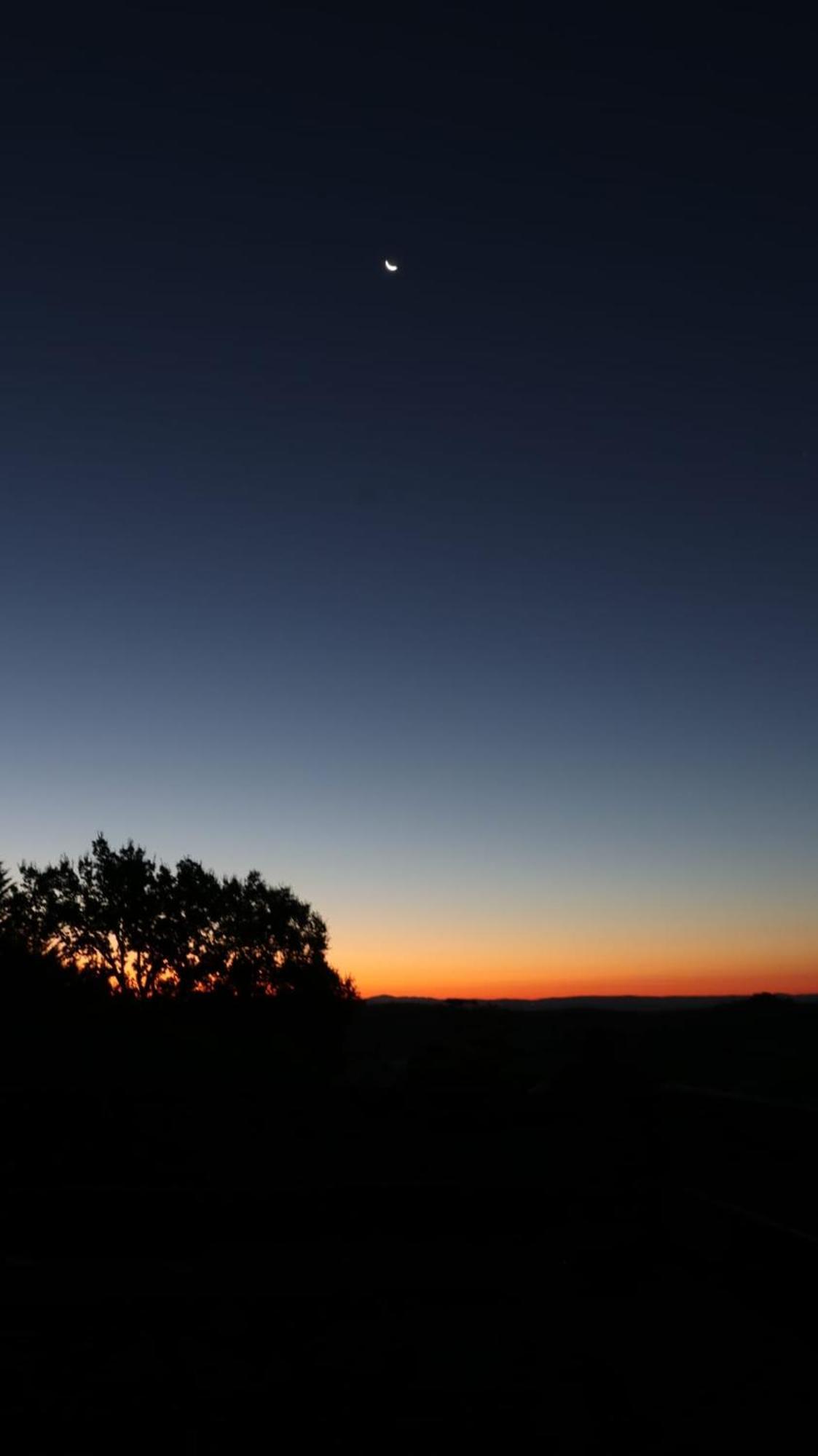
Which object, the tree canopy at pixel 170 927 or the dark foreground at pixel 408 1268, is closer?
the dark foreground at pixel 408 1268

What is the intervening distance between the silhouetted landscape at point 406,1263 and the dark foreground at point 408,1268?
17mm

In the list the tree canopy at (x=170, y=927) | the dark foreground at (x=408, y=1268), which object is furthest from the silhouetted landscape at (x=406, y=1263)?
the tree canopy at (x=170, y=927)

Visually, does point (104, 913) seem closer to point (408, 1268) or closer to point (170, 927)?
point (170, 927)

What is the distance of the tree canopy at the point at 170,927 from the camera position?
138 feet

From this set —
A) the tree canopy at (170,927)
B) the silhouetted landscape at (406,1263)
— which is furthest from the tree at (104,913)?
the silhouetted landscape at (406,1263)

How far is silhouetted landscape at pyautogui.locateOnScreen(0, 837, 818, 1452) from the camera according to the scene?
361 cm

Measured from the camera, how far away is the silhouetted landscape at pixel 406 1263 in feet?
11.8

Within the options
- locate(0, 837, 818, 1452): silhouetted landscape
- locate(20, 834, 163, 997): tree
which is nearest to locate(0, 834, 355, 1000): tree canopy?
locate(20, 834, 163, 997): tree

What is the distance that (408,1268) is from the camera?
17.0ft

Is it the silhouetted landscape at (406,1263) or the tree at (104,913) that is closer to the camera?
the silhouetted landscape at (406,1263)

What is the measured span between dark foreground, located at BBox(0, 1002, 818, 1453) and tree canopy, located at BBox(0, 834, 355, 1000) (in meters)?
33.7

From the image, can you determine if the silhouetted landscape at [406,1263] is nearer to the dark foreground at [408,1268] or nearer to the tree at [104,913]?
the dark foreground at [408,1268]

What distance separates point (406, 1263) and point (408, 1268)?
106 mm

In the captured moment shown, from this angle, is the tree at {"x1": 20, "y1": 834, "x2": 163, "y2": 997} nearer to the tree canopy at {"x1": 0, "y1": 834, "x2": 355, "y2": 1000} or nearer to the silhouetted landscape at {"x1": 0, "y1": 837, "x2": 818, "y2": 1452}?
the tree canopy at {"x1": 0, "y1": 834, "x2": 355, "y2": 1000}
